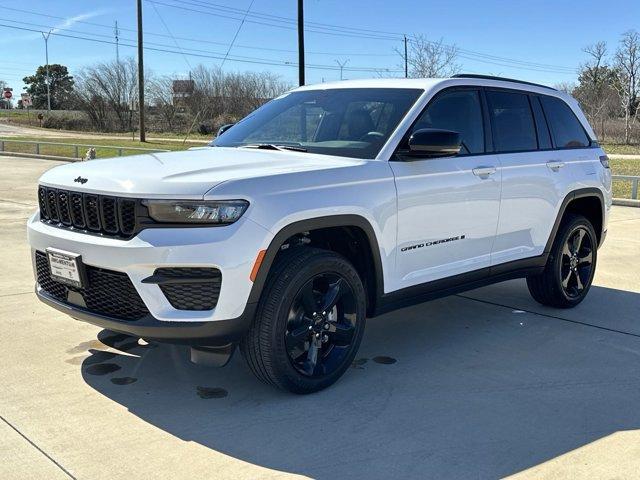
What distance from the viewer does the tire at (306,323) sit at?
12.4 ft

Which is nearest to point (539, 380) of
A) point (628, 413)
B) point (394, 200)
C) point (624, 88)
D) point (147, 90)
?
point (628, 413)

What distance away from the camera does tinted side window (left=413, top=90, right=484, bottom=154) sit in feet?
15.7

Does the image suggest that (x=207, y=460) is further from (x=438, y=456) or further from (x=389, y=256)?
(x=389, y=256)

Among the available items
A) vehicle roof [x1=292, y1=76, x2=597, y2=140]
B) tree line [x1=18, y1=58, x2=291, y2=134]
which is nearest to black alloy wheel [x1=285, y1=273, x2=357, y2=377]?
vehicle roof [x1=292, y1=76, x2=597, y2=140]

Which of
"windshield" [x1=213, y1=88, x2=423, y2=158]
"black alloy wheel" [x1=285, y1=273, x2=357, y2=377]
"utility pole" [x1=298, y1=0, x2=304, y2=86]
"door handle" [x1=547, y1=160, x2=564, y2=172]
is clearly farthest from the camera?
"utility pole" [x1=298, y1=0, x2=304, y2=86]

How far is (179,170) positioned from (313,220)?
779 mm

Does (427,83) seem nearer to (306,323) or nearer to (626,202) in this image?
(306,323)

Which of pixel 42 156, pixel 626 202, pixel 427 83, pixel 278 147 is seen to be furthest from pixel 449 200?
pixel 42 156

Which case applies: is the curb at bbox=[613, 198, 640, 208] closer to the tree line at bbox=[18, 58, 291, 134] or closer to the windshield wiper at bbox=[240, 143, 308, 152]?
the windshield wiper at bbox=[240, 143, 308, 152]

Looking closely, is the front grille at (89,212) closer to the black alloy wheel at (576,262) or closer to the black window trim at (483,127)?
the black window trim at (483,127)

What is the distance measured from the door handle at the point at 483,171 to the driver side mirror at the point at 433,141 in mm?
585

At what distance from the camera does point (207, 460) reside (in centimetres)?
329

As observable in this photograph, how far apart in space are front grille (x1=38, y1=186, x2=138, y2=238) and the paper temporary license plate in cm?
17

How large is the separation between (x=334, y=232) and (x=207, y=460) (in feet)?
5.18
